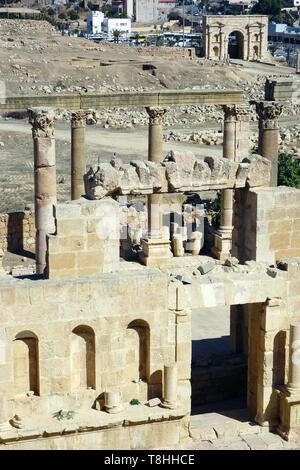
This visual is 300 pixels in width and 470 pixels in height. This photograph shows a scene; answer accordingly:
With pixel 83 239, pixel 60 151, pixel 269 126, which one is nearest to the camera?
pixel 83 239

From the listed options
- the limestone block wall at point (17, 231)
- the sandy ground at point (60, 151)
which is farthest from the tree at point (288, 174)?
the limestone block wall at point (17, 231)

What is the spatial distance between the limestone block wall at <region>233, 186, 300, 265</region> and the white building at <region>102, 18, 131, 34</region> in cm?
11351

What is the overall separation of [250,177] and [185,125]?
4524 cm

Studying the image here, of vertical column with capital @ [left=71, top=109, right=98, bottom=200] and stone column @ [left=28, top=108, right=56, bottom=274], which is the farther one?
vertical column with capital @ [left=71, top=109, right=98, bottom=200]

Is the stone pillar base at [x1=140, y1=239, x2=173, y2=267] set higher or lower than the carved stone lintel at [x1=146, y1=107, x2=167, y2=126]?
lower

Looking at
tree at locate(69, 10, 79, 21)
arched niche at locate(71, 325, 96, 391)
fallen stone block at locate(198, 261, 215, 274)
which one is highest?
tree at locate(69, 10, 79, 21)

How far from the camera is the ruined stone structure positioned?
47.5 ft

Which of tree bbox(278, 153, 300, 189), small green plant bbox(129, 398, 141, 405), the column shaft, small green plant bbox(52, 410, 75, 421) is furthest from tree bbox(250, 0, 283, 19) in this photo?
small green plant bbox(52, 410, 75, 421)

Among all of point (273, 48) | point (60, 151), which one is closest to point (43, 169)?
point (60, 151)

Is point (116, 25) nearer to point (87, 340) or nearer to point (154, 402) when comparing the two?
point (87, 340)

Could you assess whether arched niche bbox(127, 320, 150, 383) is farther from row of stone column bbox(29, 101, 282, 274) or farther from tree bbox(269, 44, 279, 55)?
tree bbox(269, 44, 279, 55)

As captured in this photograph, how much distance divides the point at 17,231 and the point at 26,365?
53.3 feet

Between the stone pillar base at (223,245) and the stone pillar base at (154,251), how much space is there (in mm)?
1949

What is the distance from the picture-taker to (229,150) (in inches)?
1150
